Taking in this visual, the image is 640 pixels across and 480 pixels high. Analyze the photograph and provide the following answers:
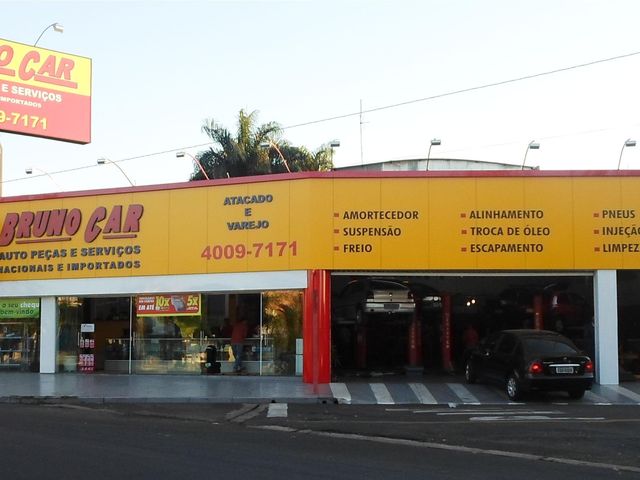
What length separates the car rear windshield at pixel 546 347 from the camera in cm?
1695

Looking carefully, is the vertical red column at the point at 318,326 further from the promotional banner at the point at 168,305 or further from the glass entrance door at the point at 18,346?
the glass entrance door at the point at 18,346

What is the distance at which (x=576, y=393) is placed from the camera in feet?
57.0

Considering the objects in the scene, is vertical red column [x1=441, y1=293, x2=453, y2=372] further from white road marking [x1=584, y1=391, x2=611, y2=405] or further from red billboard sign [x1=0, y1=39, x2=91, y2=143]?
red billboard sign [x1=0, y1=39, x2=91, y2=143]

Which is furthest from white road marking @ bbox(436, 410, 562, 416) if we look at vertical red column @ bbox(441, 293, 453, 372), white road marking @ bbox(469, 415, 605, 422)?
vertical red column @ bbox(441, 293, 453, 372)

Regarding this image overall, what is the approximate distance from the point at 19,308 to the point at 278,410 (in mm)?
12631

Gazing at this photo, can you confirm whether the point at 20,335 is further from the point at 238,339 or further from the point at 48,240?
the point at 238,339

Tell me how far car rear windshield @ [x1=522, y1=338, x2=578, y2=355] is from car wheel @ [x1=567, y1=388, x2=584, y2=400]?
0.87 meters

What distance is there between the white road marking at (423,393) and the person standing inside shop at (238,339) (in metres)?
5.26

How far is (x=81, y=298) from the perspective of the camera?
80.2 ft

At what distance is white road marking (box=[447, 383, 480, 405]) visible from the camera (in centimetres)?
1724

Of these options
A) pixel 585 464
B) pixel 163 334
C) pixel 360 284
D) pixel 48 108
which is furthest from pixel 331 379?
pixel 48 108

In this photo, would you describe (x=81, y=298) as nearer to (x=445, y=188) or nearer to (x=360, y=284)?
(x=360, y=284)

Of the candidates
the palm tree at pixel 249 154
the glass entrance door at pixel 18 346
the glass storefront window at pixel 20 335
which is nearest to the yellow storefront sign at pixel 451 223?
the glass storefront window at pixel 20 335

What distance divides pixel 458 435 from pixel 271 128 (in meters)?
37.0
